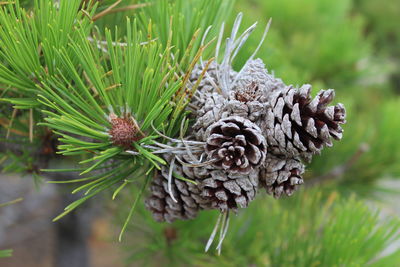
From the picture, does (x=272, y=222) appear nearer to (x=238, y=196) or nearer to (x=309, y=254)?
(x=309, y=254)

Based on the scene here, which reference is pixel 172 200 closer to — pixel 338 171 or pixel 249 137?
pixel 249 137

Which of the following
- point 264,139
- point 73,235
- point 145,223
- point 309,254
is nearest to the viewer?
point 264,139

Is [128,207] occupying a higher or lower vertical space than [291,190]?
lower

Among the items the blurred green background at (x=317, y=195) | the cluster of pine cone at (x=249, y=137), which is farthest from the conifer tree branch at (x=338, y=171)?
the cluster of pine cone at (x=249, y=137)

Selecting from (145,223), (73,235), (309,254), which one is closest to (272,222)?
(309,254)

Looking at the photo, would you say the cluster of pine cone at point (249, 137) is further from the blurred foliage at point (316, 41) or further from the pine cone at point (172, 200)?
the blurred foliage at point (316, 41)

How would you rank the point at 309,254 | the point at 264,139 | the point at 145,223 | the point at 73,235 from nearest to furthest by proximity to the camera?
the point at 264,139 → the point at 309,254 → the point at 145,223 → the point at 73,235

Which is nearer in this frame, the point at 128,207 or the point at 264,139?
the point at 264,139

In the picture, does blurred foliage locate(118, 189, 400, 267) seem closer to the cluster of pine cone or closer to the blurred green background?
the blurred green background
